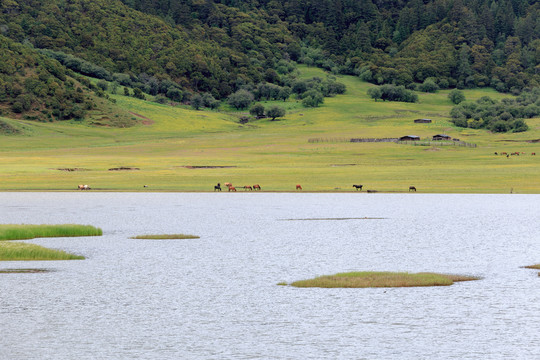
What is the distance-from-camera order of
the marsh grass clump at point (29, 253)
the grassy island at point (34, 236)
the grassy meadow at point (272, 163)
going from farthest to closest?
the grassy meadow at point (272, 163) → the grassy island at point (34, 236) → the marsh grass clump at point (29, 253)

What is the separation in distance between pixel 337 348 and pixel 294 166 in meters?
95.0

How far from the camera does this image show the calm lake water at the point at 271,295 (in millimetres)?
22688

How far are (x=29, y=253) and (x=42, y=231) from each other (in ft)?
31.5

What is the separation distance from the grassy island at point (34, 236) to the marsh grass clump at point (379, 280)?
14405mm

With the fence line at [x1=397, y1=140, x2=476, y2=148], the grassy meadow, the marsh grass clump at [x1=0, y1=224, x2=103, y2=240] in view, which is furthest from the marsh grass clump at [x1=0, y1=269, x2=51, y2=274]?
the fence line at [x1=397, y1=140, x2=476, y2=148]

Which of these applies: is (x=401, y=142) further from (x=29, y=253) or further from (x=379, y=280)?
(x=379, y=280)

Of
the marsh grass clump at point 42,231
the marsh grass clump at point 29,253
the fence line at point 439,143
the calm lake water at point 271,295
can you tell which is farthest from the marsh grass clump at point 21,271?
the fence line at point 439,143

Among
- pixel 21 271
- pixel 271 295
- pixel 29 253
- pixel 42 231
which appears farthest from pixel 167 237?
pixel 271 295

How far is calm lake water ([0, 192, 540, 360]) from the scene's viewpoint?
22688mm

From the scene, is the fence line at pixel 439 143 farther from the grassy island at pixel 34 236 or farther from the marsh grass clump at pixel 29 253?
the marsh grass clump at pixel 29 253

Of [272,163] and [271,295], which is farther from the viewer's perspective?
[272,163]

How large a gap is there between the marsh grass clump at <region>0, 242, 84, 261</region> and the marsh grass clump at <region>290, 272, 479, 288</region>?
14.1m

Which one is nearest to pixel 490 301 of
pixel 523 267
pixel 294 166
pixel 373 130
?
pixel 523 267

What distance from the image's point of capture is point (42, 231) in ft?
159
